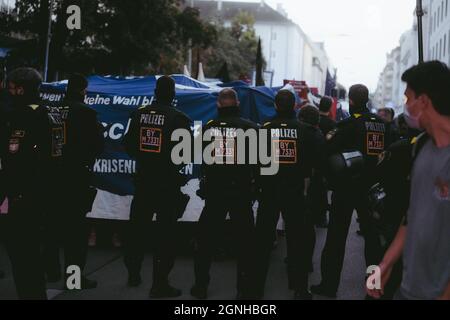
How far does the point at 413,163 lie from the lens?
2678mm

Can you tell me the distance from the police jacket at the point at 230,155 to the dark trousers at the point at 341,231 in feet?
3.00

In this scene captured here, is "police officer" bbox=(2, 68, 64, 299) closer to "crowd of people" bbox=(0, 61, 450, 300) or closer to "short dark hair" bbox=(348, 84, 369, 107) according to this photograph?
"crowd of people" bbox=(0, 61, 450, 300)

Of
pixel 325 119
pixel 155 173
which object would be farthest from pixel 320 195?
pixel 155 173

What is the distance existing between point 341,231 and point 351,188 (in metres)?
0.45

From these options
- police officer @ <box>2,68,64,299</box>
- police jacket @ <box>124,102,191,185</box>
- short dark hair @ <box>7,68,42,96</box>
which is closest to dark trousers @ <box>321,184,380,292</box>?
police jacket @ <box>124,102,191,185</box>

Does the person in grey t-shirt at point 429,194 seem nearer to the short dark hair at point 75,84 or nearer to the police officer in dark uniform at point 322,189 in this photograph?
the short dark hair at point 75,84

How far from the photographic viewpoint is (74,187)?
19.5 feet

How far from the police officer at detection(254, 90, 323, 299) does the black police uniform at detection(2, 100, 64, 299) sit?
2.07m

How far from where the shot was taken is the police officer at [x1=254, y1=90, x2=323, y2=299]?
5.63 m

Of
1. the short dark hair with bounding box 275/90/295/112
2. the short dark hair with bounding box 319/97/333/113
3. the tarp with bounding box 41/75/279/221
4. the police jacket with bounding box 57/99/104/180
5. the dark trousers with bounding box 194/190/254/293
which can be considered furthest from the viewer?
the short dark hair with bounding box 319/97/333/113
